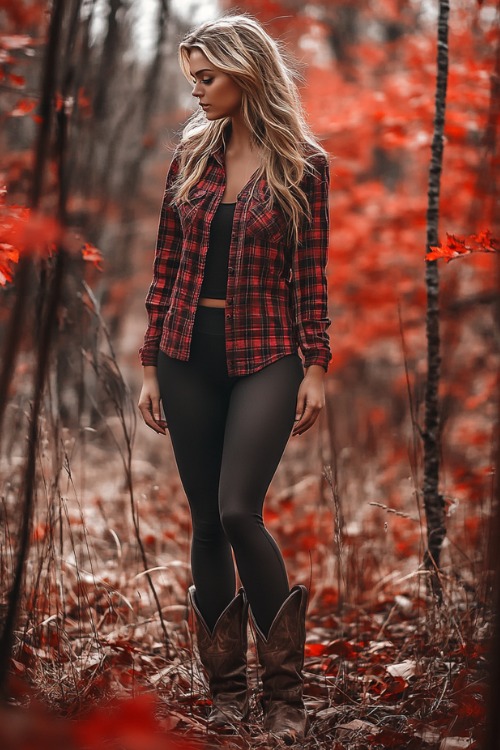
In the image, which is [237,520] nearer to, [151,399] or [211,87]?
[151,399]

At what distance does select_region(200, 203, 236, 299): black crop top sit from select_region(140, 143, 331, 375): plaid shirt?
0.09ft

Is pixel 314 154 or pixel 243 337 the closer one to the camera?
pixel 243 337

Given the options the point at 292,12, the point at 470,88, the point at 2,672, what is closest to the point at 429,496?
the point at 2,672

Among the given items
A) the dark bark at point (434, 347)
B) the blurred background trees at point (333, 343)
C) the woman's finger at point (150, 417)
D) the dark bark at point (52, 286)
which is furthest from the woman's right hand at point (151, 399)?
the dark bark at point (434, 347)

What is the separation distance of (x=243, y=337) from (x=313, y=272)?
0.31 m

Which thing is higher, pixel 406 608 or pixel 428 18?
pixel 428 18

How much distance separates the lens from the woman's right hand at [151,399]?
2.58 meters

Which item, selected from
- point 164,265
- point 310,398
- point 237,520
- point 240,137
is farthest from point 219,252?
point 237,520

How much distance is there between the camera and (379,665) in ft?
9.21

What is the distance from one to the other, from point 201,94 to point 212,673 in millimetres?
1765

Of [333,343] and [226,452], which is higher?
[333,343]

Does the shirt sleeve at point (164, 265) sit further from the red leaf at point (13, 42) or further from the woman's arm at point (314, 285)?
the red leaf at point (13, 42)

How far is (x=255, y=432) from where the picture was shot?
2.29 metres

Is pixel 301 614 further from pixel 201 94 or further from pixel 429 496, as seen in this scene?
pixel 201 94
